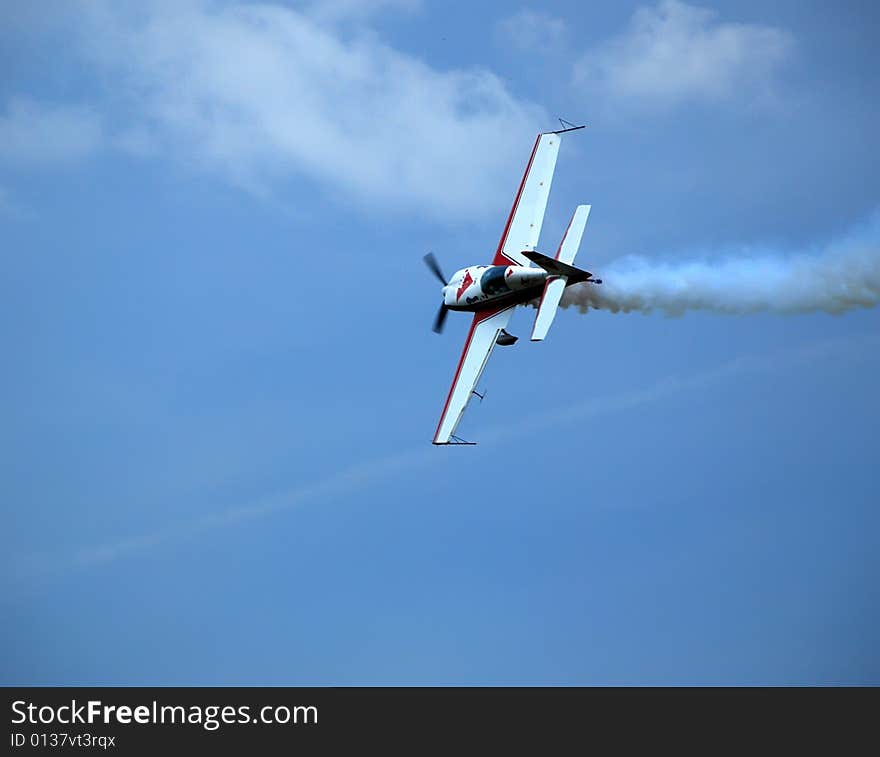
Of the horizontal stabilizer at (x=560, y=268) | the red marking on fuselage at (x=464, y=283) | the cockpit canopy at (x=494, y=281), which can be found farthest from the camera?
the red marking on fuselage at (x=464, y=283)

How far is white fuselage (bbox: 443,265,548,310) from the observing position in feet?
127

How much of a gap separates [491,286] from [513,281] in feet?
3.77

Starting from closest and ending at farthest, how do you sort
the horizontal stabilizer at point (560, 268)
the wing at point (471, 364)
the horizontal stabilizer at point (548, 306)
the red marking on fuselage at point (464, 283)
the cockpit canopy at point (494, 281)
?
the horizontal stabilizer at point (548, 306), the horizontal stabilizer at point (560, 268), the wing at point (471, 364), the cockpit canopy at point (494, 281), the red marking on fuselage at point (464, 283)

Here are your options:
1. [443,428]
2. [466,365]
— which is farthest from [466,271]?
[443,428]

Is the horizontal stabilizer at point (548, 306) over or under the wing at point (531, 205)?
under

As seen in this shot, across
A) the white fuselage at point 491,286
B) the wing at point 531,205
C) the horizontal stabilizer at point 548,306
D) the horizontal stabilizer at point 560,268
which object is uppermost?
the wing at point 531,205

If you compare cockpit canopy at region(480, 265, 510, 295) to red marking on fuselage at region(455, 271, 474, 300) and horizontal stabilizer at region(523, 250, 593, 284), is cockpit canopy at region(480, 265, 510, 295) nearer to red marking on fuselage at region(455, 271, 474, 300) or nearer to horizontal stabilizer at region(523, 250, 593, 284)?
red marking on fuselage at region(455, 271, 474, 300)

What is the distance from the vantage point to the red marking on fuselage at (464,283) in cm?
4075

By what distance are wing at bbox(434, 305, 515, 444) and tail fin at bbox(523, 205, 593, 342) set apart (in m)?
3.15

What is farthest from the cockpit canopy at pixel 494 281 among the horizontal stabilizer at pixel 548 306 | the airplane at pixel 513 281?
the horizontal stabilizer at pixel 548 306

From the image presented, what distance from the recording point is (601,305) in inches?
1537

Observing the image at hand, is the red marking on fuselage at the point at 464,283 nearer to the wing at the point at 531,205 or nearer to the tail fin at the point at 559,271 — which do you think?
the wing at the point at 531,205
